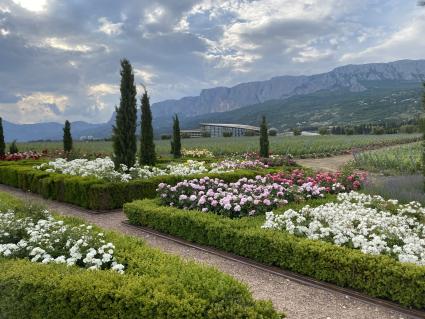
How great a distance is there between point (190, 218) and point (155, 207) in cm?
162

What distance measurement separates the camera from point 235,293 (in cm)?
409

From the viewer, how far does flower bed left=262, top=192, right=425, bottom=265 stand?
595 centimetres

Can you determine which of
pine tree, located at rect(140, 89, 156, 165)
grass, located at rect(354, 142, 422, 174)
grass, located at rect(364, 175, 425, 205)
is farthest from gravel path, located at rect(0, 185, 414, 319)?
grass, located at rect(354, 142, 422, 174)

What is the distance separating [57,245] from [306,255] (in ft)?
12.2

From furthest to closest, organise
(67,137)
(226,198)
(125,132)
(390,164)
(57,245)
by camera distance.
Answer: (67,137), (390,164), (125,132), (226,198), (57,245)

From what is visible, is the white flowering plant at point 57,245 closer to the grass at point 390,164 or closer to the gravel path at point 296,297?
the gravel path at point 296,297

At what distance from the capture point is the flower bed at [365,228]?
5949 mm

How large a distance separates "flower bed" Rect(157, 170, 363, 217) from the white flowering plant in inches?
117

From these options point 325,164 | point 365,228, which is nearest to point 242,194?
point 365,228

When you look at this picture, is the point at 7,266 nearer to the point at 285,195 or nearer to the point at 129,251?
the point at 129,251

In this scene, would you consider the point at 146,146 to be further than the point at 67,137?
No

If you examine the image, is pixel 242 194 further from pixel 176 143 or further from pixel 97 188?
pixel 176 143

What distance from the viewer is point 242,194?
9.52 meters

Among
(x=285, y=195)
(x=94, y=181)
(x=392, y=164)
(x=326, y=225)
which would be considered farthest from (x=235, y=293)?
(x=392, y=164)
